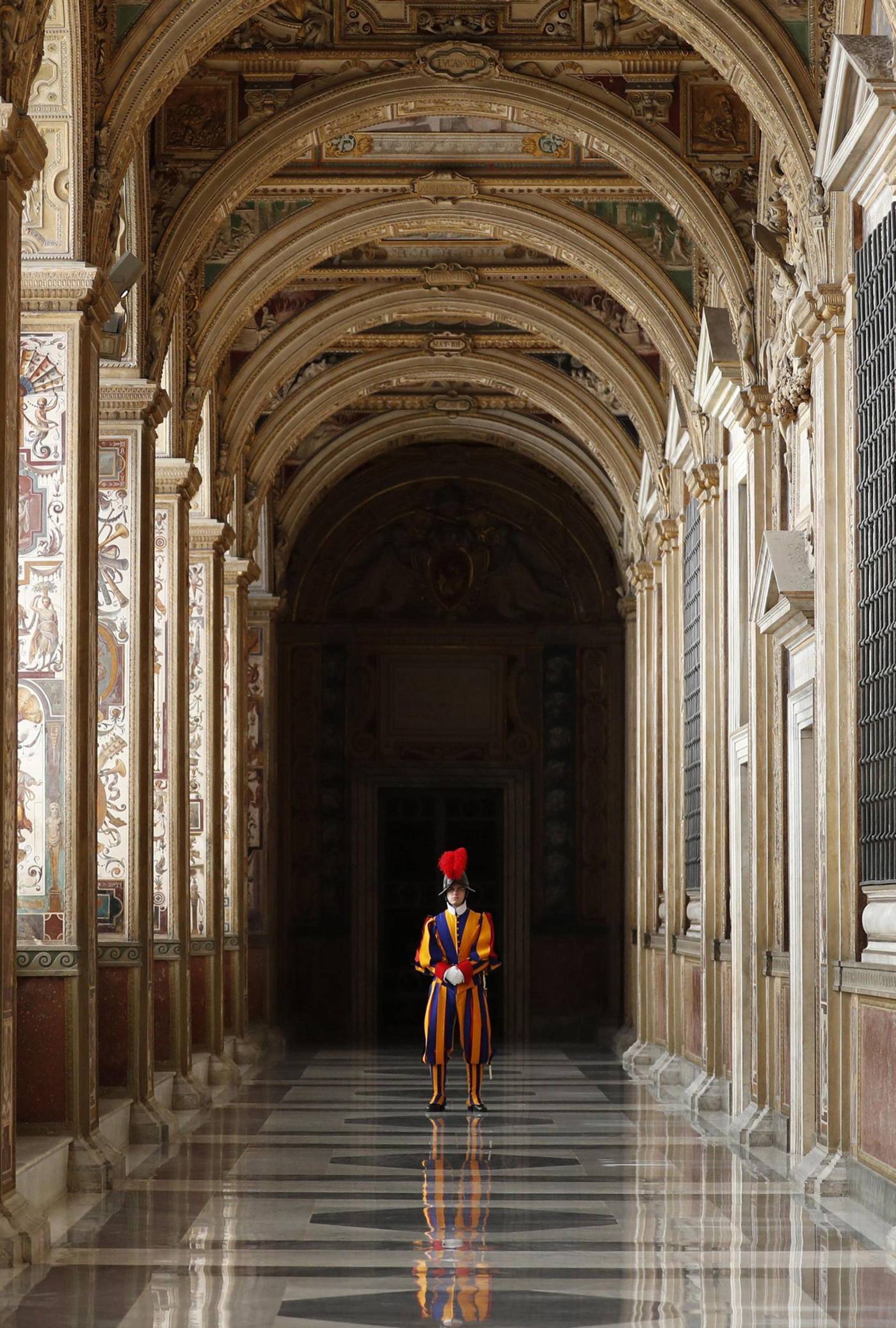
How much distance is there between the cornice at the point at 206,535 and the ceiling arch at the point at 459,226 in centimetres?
175

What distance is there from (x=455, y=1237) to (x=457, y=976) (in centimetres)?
596

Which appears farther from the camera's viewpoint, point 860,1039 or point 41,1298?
point 860,1039

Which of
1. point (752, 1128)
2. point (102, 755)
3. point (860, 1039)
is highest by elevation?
point (102, 755)

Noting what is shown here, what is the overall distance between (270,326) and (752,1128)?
954 cm

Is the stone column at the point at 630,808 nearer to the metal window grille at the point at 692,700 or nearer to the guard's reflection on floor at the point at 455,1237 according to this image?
the metal window grille at the point at 692,700

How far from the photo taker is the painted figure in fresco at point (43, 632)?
1017 centimetres

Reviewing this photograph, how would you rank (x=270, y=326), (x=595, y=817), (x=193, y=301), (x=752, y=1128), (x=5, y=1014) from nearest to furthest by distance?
(x=5, y=1014) → (x=752, y=1128) → (x=193, y=301) → (x=270, y=326) → (x=595, y=817)

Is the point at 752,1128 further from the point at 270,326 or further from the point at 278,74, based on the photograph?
the point at 270,326

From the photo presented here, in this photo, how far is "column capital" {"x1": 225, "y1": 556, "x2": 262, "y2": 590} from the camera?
1975 centimetres

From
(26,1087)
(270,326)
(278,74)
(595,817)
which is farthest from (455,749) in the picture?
(26,1087)

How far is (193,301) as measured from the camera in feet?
51.6

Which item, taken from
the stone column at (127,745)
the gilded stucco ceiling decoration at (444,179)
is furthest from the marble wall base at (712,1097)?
the gilded stucco ceiling decoration at (444,179)

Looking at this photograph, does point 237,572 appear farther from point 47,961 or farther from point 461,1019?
point 47,961

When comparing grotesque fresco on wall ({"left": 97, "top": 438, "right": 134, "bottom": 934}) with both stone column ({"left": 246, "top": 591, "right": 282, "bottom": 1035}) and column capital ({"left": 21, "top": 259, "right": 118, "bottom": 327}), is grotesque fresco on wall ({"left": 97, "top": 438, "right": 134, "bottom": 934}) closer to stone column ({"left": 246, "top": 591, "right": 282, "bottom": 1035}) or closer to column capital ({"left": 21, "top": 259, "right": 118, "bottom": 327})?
column capital ({"left": 21, "top": 259, "right": 118, "bottom": 327})
